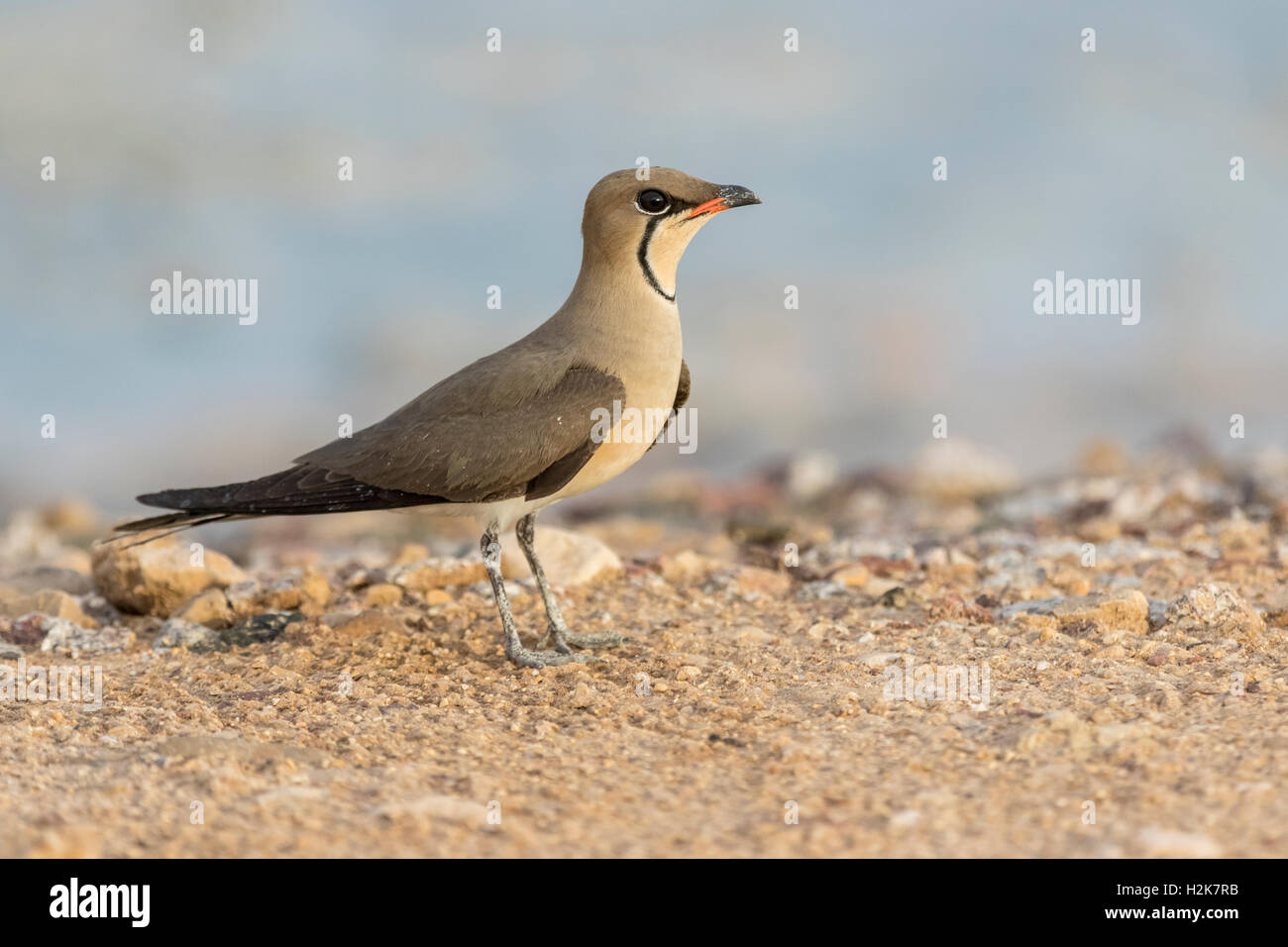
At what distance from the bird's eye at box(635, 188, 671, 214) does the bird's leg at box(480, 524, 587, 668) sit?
176 centimetres

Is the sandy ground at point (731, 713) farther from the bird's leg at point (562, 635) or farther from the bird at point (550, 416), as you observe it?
the bird at point (550, 416)

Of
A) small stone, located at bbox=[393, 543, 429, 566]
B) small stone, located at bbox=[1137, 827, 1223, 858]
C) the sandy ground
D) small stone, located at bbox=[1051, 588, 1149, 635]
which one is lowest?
small stone, located at bbox=[1137, 827, 1223, 858]

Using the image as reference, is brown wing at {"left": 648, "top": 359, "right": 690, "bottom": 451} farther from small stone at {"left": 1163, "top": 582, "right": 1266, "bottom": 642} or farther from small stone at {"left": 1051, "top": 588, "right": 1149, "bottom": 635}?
small stone at {"left": 1163, "top": 582, "right": 1266, "bottom": 642}

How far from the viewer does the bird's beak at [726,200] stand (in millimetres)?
6617

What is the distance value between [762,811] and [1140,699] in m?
1.95

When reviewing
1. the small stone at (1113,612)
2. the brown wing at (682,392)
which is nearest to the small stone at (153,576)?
the brown wing at (682,392)

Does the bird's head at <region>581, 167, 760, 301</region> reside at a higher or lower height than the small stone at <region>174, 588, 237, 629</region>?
higher

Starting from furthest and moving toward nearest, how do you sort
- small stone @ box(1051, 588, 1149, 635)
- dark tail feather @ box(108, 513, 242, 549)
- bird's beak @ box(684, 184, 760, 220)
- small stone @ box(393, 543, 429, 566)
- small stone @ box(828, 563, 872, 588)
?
small stone @ box(393, 543, 429, 566) → small stone @ box(828, 563, 872, 588) → dark tail feather @ box(108, 513, 242, 549) → small stone @ box(1051, 588, 1149, 635) → bird's beak @ box(684, 184, 760, 220)

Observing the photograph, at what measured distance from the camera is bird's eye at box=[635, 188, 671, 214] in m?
6.64

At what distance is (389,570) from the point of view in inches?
321

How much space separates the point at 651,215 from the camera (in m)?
6.66

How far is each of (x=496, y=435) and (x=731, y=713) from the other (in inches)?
73.6

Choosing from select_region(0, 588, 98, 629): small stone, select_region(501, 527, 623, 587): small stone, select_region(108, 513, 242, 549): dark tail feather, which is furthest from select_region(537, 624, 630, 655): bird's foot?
select_region(0, 588, 98, 629): small stone

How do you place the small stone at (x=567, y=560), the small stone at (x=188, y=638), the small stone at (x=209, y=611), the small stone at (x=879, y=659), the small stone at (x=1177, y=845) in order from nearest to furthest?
the small stone at (x=1177, y=845)
the small stone at (x=879, y=659)
the small stone at (x=188, y=638)
the small stone at (x=209, y=611)
the small stone at (x=567, y=560)
